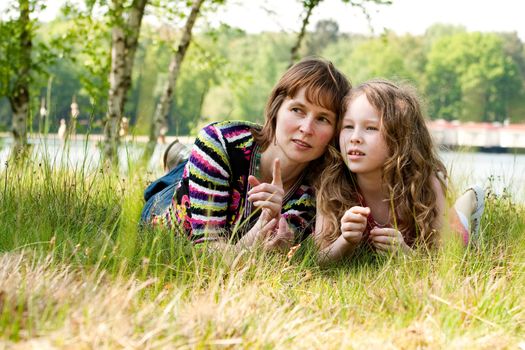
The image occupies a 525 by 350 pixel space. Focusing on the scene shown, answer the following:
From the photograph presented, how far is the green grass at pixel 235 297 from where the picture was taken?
1866 mm

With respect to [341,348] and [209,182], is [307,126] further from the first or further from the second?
[341,348]

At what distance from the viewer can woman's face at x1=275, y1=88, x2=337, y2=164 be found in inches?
128

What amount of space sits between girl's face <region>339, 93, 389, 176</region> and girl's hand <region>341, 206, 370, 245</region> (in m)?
0.31

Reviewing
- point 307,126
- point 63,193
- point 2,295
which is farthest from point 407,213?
point 2,295

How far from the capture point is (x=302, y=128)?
10.6ft

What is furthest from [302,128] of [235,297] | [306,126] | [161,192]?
[161,192]

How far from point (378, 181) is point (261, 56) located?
60390mm

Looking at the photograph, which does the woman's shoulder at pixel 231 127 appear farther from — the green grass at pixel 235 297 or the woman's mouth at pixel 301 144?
the green grass at pixel 235 297

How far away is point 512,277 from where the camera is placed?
109 inches

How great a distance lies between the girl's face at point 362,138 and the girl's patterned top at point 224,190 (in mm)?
437

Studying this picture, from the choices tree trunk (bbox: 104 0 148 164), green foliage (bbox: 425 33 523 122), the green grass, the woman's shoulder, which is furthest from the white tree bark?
green foliage (bbox: 425 33 523 122)

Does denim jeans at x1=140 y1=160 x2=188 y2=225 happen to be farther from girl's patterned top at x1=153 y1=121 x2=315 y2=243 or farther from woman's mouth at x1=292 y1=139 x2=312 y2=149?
woman's mouth at x1=292 y1=139 x2=312 y2=149

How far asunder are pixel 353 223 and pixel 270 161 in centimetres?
67

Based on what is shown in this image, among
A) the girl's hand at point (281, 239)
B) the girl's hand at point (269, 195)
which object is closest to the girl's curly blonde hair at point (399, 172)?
the girl's hand at point (281, 239)
